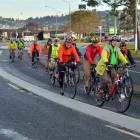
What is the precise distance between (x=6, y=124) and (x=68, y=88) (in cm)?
604

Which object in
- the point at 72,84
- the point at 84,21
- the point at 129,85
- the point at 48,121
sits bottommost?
the point at 84,21

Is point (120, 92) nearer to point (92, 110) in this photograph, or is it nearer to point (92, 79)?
point (92, 110)

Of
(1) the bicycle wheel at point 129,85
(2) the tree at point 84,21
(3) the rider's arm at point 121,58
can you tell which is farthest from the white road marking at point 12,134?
(2) the tree at point 84,21

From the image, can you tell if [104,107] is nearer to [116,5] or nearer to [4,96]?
[4,96]

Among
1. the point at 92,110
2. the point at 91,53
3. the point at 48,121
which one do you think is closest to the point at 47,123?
the point at 48,121

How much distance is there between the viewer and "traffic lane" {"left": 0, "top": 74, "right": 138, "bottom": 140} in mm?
10539

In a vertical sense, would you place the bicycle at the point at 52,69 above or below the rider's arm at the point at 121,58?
below

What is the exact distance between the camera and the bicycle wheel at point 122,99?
1370cm

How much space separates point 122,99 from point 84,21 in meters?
124

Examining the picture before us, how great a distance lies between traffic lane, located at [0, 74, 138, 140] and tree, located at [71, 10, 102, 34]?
120560 millimetres

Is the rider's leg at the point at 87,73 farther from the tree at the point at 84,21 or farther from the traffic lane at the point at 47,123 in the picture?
the tree at the point at 84,21

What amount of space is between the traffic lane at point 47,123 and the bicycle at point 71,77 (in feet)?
3.96

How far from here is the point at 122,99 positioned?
1387cm

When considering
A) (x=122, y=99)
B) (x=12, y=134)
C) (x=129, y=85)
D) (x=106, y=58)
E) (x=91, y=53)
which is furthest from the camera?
(x=91, y=53)
